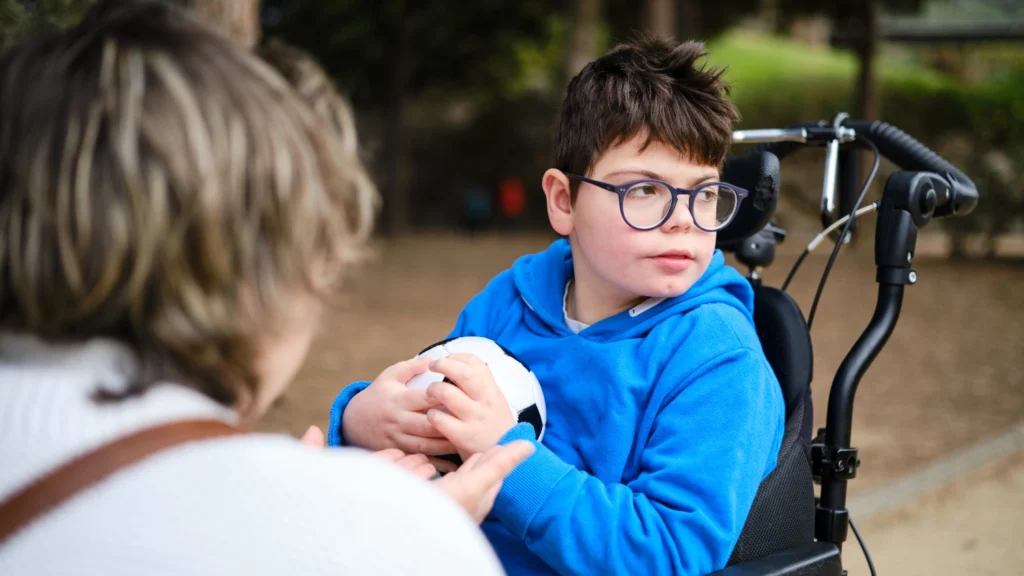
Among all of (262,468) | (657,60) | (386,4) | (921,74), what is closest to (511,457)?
(262,468)

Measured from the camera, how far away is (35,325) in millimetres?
934

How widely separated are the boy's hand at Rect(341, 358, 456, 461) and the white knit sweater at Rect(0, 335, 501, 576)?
2.31 ft

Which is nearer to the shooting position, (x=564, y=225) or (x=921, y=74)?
(x=564, y=225)

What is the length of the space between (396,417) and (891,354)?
7.17 m

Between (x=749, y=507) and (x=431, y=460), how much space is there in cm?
58

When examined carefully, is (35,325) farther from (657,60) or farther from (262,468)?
(657,60)

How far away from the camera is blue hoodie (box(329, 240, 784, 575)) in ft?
5.36

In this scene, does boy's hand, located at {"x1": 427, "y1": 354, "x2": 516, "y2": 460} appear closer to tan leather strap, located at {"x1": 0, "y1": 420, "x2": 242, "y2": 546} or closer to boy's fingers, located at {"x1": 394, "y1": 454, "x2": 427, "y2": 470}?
boy's fingers, located at {"x1": 394, "y1": 454, "x2": 427, "y2": 470}

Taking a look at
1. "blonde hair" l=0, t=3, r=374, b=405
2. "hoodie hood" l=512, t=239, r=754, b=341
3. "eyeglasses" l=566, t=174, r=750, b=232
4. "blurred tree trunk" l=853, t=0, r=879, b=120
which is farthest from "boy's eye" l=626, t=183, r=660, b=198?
"blurred tree trunk" l=853, t=0, r=879, b=120

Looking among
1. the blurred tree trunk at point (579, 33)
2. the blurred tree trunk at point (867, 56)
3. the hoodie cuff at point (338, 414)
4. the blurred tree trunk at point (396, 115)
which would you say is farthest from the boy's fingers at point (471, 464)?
the blurred tree trunk at point (396, 115)

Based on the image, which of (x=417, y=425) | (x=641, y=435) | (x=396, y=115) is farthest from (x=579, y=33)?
(x=417, y=425)

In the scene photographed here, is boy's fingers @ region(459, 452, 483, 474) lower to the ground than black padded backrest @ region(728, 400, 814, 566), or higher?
higher

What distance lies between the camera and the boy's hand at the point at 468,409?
5.23 ft

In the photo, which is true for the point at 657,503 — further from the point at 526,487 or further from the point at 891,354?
the point at 891,354
